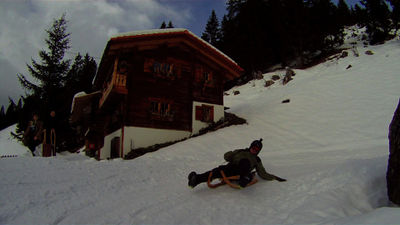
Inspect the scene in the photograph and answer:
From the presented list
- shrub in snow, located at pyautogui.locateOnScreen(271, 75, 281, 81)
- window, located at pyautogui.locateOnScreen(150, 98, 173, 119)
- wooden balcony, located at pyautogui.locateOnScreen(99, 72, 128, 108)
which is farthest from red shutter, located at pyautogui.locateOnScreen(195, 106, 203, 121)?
shrub in snow, located at pyautogui.locateOnScreen(271, 75, 281, 81)

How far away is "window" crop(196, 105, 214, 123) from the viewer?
16672mm

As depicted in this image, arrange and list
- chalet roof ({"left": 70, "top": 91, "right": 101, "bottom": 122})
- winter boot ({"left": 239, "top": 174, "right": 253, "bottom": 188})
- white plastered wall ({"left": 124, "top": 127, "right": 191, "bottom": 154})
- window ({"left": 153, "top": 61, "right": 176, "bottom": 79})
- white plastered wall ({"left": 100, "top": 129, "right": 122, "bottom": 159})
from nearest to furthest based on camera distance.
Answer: winter boot ({"left": 239, "top": 174, "right": 253, "bottom": 188}), white plastered wall ({"left": 124, "top": 127, "right": 191, "bottom": 154}), window ({"left": 153, "top": 61, "right": 176, "bottom": 79}), white plastered wall ({"left": 100, "top": 129, "right": 122, "bottom": 159}), chalet roof ({"left": 70, "top": 91, "right": 101, "bottom": 122})

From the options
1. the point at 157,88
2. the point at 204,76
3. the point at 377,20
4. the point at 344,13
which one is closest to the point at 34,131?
the point at 157,88

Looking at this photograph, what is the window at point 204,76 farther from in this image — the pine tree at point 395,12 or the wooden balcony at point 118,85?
the pine tree at point 395,12

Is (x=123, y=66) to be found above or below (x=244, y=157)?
above

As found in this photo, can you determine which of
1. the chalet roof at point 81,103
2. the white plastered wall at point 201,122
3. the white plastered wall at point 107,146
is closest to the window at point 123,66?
the white plastered wall at point 107,146

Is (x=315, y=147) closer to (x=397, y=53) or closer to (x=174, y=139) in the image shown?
(x=174, y=139)

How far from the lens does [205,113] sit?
17.2m

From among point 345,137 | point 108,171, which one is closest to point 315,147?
point 345,137

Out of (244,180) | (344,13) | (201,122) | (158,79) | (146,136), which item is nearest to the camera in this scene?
(244,180)

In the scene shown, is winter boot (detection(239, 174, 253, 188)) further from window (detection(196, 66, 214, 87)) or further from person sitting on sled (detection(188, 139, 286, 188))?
window (detection(196, 66, 214, 87))

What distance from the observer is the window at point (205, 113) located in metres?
16.7

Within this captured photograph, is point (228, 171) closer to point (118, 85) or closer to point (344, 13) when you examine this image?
point (118, 85)

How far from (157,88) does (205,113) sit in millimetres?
3870
